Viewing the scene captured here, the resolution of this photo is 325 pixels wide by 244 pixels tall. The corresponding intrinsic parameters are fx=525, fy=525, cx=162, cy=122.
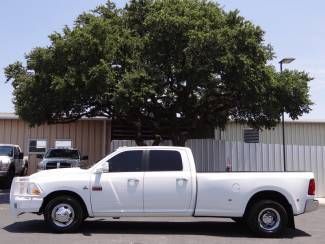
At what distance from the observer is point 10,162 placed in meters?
24.1

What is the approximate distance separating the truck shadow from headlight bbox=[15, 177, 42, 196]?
32.9 inches

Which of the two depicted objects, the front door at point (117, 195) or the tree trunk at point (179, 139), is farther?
the tree trunk at point (179, 139)

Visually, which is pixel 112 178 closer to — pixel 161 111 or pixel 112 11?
pixel 161 111

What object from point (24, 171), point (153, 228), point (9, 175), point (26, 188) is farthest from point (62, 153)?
point (26, 188)

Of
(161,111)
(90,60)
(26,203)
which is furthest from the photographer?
(161,111)

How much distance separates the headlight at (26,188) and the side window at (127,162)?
158cm

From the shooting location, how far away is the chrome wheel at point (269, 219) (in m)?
11.0

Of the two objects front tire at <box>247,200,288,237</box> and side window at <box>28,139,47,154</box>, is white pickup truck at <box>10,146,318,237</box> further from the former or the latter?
side window at <box>28,139,47,154</box>

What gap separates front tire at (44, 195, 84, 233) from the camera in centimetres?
1092

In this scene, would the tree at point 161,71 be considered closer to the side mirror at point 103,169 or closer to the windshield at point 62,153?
the windshield at point 62,153

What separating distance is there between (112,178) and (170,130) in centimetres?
1370

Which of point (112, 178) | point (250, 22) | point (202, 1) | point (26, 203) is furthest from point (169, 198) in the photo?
point (202, 1)

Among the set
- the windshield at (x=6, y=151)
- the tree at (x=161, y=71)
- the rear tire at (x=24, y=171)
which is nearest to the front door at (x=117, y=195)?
the tree at (x=161, y=71)

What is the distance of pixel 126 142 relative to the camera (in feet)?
93.3
